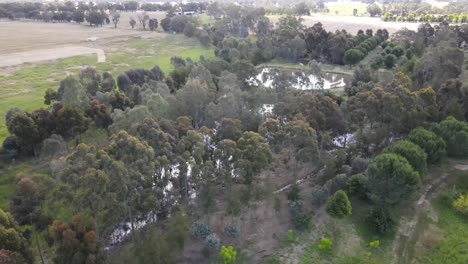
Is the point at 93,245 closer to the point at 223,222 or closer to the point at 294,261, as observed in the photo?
the point at 223,222

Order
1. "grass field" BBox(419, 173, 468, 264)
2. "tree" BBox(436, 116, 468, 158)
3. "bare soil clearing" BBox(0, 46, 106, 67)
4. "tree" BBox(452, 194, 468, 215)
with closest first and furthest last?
"grass field" BBox(419, 173, 468, 264), "tree" BBox(452, 194, 468, 215), "tree" BBox(436, 116, 468, 158), "bare soil clearing" BBox(0, 46, 106, 67)

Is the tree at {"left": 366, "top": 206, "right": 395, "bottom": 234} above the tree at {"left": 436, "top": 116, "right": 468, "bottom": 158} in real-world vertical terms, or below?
below

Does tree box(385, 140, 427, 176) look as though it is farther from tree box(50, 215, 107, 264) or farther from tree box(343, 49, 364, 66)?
tree box(343, 49, 364, 66)

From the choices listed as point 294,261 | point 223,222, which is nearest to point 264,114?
point 223,222

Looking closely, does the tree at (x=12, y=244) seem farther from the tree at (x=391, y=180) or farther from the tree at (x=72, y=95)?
Answer: the tree at (x=391, y=180)

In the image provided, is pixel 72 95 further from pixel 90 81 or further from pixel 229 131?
pixel 229 131

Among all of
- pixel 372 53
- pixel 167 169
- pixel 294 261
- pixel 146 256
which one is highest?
pixel 372 53

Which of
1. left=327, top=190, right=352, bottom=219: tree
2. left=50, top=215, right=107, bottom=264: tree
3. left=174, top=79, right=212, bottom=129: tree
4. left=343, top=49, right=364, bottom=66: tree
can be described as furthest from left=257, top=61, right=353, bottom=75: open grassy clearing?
left=50, top=215, right=107, bottom=264: tree
